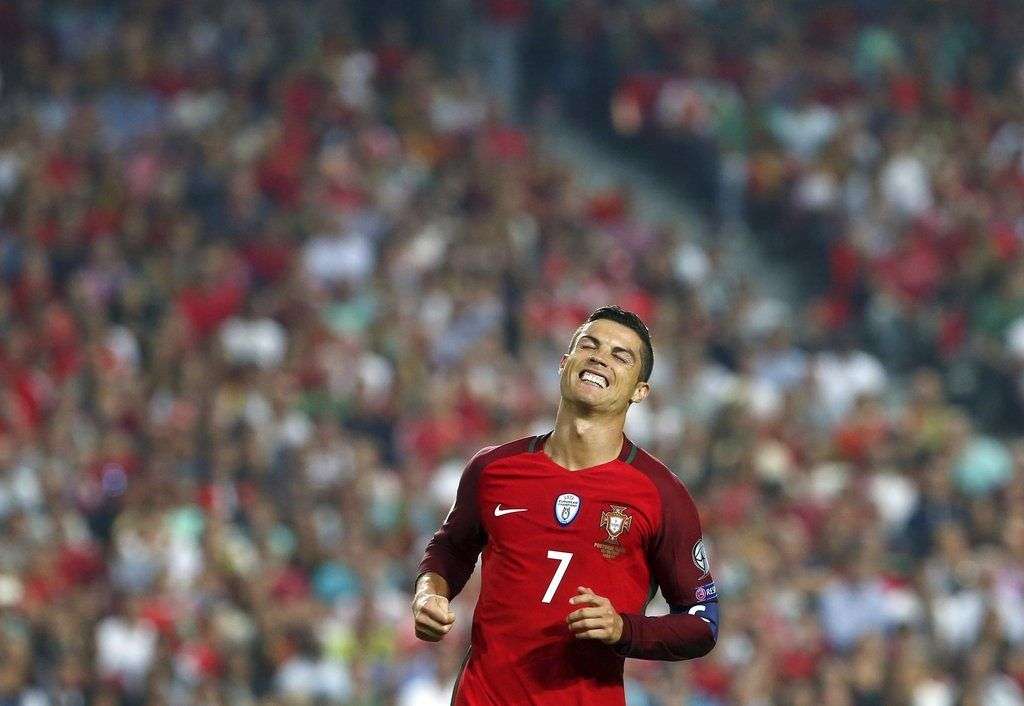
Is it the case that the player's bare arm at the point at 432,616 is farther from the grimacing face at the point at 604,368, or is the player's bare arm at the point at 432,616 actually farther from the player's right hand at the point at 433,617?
the grimacing face at the point at 604,368

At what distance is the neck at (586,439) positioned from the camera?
4.77m

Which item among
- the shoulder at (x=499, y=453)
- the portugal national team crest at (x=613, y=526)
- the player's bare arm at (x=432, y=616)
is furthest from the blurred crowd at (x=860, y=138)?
the player's bare arm at (x=432, y=616)

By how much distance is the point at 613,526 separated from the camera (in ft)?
15.3

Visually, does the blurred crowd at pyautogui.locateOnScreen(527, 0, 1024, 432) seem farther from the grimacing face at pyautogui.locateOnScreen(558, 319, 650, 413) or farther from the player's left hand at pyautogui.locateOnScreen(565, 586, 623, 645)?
the player's left hand at pyautogui.locateOnScreen(565, 586, 623, 645)

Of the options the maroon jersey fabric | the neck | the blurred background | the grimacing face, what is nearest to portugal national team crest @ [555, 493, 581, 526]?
the maroon jersey fabric

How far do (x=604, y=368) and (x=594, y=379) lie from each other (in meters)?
0.04

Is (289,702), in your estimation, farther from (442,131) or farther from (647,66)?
(647,66)

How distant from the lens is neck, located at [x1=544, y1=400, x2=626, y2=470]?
15.7 ft

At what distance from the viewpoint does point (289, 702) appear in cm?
946

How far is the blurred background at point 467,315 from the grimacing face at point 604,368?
4914 millimetres

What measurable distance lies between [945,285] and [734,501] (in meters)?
3.14

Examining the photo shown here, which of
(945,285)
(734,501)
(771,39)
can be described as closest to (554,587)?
(734,501)

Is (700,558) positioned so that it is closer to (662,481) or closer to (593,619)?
(662,481)

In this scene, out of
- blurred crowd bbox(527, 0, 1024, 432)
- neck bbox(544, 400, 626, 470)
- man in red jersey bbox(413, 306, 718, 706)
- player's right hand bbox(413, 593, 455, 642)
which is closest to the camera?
player's right hand bbox(413, 593, 455, 642)
